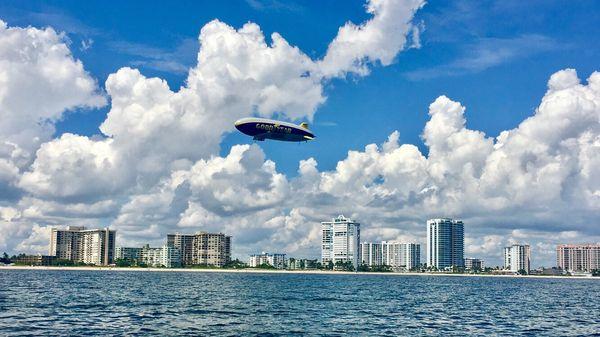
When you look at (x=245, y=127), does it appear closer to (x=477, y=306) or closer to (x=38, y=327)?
(x=477, y=306)

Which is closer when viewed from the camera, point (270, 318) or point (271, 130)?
point (270, 318)

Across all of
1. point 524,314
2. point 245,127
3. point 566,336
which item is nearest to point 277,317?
point 566,336

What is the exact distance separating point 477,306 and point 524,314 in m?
19.4

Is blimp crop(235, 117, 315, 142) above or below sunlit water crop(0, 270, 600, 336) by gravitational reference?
above

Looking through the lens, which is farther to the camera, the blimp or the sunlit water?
the blimp

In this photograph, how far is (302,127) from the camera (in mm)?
167000

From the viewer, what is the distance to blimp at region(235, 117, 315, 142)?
518 ft

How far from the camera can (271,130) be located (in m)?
159

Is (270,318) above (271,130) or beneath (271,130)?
beneath

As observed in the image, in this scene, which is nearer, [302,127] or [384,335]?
[384,335]

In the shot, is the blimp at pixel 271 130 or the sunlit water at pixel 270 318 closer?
the sunlit water at pixel 270 318

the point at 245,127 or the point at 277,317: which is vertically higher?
the point at 245,127

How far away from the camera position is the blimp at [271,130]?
6220 inches

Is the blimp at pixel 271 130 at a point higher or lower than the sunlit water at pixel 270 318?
higher
